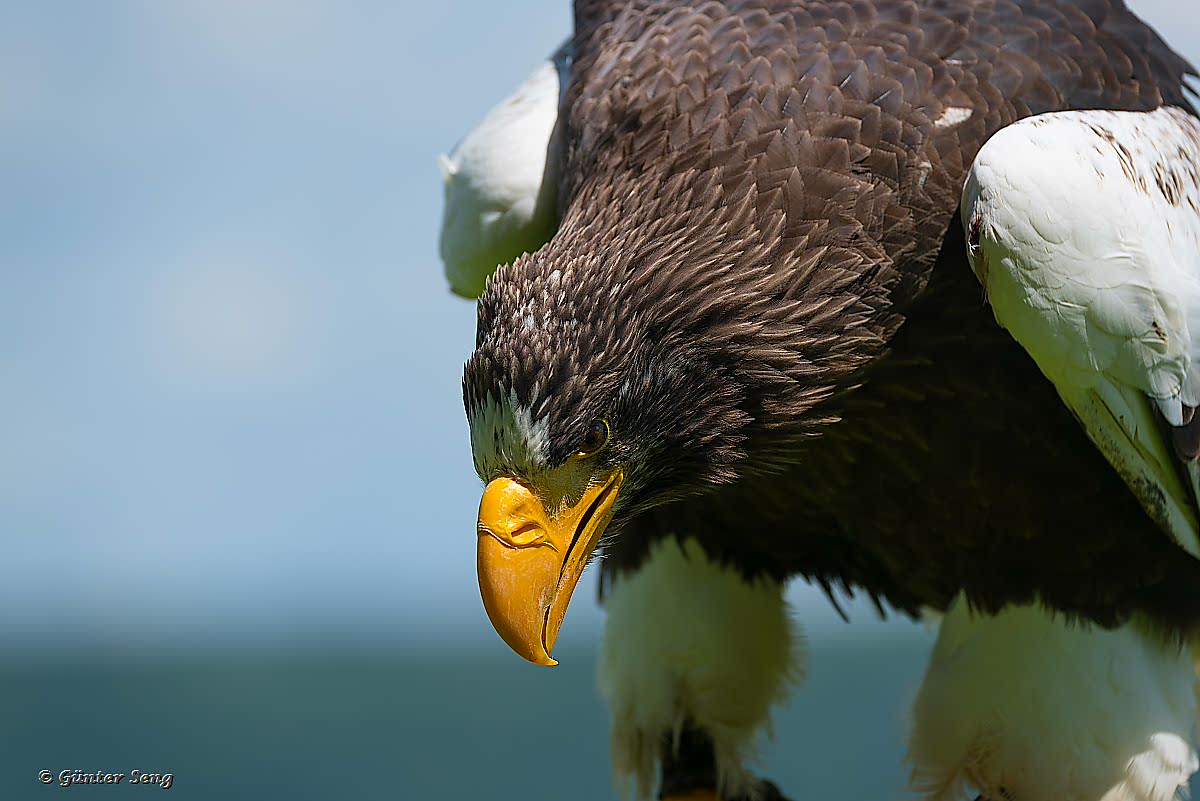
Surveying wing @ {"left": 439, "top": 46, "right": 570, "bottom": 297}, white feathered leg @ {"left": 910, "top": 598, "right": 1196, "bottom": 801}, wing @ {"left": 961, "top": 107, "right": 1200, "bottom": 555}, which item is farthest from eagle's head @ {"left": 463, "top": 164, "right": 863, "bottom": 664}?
white feathered leg @ {"left": 910, "top": 598, "right": 1196, "bottom": 801}

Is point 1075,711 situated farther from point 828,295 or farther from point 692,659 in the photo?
point 828,295

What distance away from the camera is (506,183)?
3.68m

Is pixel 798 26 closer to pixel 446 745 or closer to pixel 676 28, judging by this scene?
pixel 676 28

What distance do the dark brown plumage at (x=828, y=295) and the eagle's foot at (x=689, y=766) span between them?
841 millimetres

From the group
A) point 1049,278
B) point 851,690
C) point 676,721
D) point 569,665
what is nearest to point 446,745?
point 569,665

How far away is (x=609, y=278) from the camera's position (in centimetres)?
271

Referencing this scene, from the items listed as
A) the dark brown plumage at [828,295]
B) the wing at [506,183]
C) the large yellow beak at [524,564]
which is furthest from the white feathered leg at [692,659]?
the large yellow beak at [524,564]

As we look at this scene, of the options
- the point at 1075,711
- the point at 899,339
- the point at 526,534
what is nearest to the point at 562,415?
the point at 526,534

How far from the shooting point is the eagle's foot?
4.07 metres

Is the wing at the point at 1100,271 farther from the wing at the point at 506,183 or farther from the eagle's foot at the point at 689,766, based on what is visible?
the eagle's foot at the point at 689,766

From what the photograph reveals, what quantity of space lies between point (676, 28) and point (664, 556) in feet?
4.72

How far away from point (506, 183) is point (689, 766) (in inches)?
66.2

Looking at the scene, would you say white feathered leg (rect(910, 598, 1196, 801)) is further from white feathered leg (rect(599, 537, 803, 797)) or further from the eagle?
white feathered leg (rect(599, 537, 803, 797))

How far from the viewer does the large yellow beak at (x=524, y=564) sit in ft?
8.47
